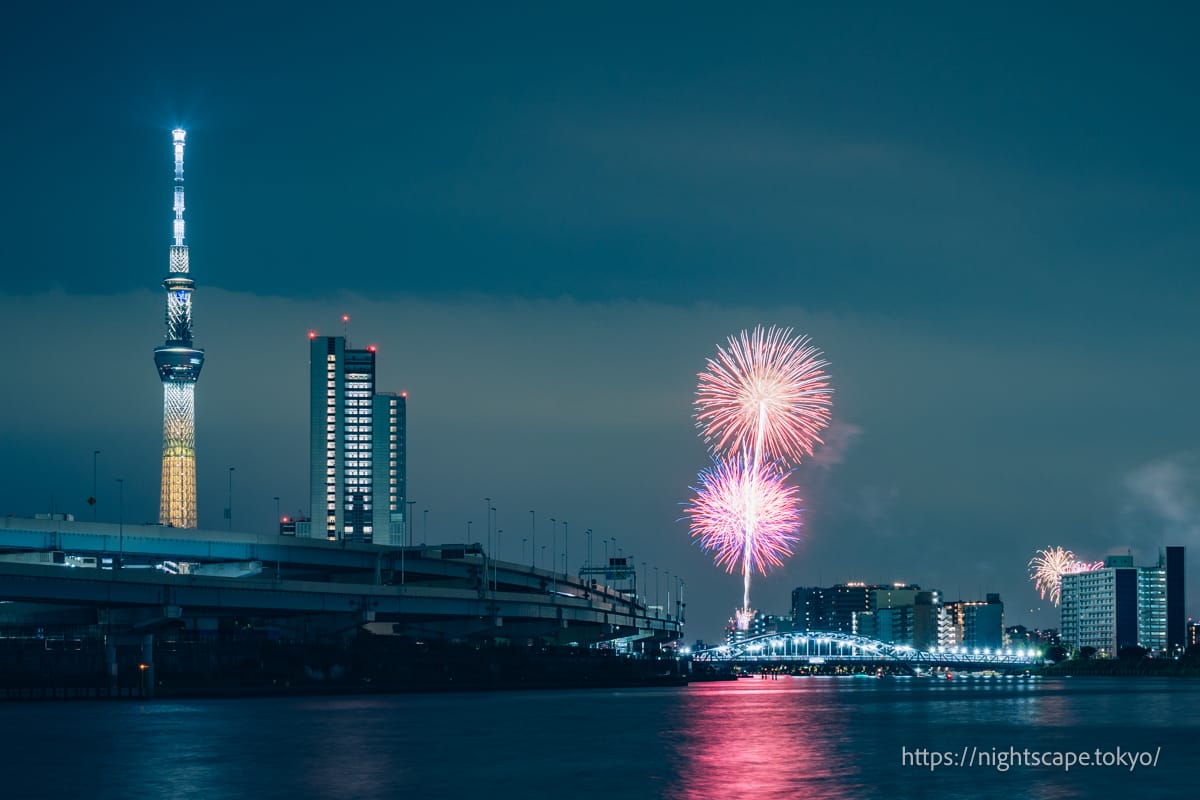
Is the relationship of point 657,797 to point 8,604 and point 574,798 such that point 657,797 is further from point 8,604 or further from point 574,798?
point 8,604

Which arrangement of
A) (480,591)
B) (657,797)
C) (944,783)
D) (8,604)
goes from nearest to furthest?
(657,797)
(944,783)
(8,604)
(480,591)

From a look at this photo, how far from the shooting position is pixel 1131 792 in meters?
58.9

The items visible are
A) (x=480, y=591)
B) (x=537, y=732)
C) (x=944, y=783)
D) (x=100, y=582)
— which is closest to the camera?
(x=944, y=783)

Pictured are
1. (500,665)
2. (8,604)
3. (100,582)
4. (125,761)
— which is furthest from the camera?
(500,665)

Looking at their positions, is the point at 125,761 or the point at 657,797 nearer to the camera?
the point at 657,797

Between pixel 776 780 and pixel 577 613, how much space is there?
12426 cm

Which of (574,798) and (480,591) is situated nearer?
(574,798)

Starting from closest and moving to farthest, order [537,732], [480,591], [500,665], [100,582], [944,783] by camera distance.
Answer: [944,783] → [537,732] → [100,582] → [480,591] → [500,665]

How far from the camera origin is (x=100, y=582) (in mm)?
119562

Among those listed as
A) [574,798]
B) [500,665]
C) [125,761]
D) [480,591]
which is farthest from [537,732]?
[500,665]

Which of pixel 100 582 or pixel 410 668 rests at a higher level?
pixel 100 582

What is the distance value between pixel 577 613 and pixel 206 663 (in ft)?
176

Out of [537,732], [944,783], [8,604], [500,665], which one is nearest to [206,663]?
[8,604]

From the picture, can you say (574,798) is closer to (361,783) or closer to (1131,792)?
(361,783)
